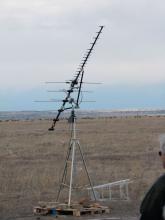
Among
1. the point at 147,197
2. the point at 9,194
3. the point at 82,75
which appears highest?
the point at 82,75

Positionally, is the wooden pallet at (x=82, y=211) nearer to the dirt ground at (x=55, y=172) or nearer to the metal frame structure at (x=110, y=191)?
the dirt ground at (x=55, y=172)

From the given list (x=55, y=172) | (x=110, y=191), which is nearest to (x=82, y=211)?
(x=110, y=191)

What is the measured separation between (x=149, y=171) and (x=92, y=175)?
1.78m

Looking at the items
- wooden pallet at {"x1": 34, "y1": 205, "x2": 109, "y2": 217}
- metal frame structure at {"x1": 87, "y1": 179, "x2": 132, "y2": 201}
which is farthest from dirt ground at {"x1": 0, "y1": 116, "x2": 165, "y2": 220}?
wooden pallet at {"x1": 34, "y1": 205, "x2": 109, "y2": 217}

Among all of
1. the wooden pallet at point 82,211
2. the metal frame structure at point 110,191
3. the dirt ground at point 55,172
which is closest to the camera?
the wooden pallet at point 82,211

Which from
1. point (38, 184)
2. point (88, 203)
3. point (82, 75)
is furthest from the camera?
point (38, 184)

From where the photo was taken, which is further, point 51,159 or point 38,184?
point 51,159

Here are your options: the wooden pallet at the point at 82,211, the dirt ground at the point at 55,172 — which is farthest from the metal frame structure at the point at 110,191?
the wooden pallet at the point at 82,211

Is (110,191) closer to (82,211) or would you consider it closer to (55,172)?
(82,211)

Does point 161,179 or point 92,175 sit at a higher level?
point 92,175

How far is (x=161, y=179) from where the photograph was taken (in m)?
4.20

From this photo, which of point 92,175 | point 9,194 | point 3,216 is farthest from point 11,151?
point 3,216

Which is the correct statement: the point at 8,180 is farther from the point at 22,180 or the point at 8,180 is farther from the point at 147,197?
the point at 147,197

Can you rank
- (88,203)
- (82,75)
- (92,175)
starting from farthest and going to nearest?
(92,175) → (88,203) → (82,75)
